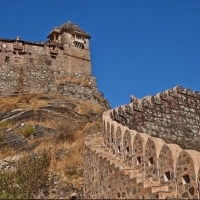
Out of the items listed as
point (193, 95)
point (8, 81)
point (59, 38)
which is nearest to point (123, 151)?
point (193, 95)

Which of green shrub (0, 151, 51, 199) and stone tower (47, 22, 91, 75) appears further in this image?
stone tower (47, 22, 91, 75)

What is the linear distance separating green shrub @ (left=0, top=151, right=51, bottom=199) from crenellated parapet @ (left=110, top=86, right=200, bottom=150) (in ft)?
9.60

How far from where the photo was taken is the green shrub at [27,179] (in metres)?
12.6

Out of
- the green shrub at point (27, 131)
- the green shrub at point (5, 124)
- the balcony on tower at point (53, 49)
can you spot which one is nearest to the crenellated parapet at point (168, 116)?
the green shrub at point (27, 131)

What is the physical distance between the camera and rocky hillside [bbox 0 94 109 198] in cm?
1338

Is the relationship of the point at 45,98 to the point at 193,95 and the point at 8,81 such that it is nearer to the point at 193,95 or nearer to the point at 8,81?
the point at 8,81

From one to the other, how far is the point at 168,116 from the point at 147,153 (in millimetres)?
4899

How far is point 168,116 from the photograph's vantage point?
15.1m

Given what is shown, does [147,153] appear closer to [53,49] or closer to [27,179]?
[27,179]

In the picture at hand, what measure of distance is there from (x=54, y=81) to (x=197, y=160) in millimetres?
37522

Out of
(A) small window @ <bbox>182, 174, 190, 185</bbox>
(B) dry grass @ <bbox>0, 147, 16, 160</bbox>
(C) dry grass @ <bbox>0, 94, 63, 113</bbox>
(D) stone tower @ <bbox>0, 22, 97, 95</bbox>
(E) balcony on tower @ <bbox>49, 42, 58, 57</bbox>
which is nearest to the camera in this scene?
(A) small window @ <bbox>182, 174, 190, 185</bbox>

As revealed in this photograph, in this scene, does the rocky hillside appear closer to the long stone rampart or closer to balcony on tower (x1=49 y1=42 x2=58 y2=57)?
the long stone rampart

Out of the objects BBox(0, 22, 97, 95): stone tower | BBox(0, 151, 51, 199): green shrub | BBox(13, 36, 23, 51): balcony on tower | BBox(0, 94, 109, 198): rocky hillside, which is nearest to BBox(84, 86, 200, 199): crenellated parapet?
BBox(0, 94, 109, 198): rocky hillside

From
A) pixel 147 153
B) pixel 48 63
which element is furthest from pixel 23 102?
pixel 147 153
